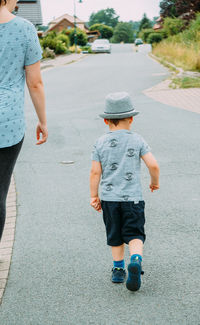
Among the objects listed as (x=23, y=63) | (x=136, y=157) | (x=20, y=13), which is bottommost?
(x=20, y=13)

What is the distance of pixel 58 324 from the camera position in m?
2.51

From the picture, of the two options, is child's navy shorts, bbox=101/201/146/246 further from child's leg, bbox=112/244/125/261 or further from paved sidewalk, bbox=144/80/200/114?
paved sidewalk, bbox=144/80/200/114

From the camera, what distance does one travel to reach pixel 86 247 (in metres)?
3.53

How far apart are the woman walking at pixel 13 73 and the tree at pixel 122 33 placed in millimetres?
129708

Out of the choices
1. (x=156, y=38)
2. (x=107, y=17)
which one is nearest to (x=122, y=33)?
(x=107, y=17)

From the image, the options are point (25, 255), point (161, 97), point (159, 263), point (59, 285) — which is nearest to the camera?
point (59, 285)

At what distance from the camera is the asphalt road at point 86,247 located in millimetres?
2639

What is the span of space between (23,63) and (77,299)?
153 centimetres

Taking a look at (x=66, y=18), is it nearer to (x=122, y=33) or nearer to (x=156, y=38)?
(x=122, y=33)

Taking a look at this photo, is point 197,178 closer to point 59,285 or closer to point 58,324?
point 59,285

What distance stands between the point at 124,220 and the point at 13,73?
116 cm

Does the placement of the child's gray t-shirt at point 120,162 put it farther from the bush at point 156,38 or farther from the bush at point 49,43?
the bush at point 156,38

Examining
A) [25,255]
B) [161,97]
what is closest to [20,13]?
[161,97]

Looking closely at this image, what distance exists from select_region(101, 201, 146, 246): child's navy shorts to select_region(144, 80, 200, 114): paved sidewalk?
7.24 m
